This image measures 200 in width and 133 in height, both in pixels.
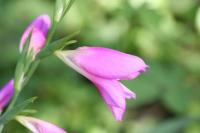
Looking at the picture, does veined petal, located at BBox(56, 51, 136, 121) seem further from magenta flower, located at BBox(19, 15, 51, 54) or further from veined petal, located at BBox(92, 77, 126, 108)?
magenta flower, located at BBox(19, 15, 51, 54)

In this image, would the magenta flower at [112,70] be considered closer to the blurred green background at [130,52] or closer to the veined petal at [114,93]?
the veined petal at [114,93]

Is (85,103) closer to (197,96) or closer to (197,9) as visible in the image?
(197,96)

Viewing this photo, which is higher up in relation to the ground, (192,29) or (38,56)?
(38,56)

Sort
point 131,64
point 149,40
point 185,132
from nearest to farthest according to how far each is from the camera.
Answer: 1. point 131,64
2. point 185,132
3. point 149,40

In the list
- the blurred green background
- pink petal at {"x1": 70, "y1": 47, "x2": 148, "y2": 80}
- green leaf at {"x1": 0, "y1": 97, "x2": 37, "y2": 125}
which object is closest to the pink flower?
green leaf at {"x1": 0, "y1": 97, "x2": 37, "y2": 125}

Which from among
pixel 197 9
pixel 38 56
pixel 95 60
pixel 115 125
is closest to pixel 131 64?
pixel 95 60

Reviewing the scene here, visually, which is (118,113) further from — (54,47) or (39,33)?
(39,33)

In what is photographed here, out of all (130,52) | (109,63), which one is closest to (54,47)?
(109,63)
